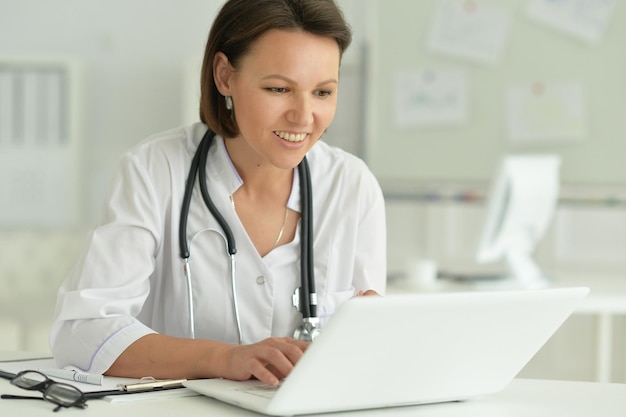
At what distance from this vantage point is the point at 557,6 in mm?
3746

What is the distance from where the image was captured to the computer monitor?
2.96 m

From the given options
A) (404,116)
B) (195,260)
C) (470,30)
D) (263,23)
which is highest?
(470,30)

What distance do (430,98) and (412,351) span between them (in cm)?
295

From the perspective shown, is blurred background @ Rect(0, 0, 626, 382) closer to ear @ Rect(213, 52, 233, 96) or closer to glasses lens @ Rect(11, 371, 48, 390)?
ear @ Rect(213, 52, 233, 96)

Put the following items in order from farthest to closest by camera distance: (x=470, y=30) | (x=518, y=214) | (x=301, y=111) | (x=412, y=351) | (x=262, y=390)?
(x=470, y=30), (x=518, y=214), (x=301, y=111), (x=262, y=390), (x=412, y=351)

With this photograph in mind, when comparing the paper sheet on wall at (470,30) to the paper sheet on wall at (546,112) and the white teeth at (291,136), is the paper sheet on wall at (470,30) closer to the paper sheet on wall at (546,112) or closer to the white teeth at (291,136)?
the paper sheet on wall at (546,112)

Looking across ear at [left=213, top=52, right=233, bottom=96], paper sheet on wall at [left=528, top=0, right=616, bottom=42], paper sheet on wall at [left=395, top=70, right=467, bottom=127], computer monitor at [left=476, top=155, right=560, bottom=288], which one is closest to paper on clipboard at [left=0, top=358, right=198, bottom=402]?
ear at [left=213, top=52, right=233, bottom=96]

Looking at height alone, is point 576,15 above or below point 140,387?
above

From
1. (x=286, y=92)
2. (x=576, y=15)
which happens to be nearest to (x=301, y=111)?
(x=286, y=92)

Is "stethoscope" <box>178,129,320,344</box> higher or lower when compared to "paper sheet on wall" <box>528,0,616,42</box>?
lower

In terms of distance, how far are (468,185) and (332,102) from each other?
8.26 feet

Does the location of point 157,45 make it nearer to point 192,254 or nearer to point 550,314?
point 192,254

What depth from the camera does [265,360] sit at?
1130 mm

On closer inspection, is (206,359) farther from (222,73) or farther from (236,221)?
(222,73)
